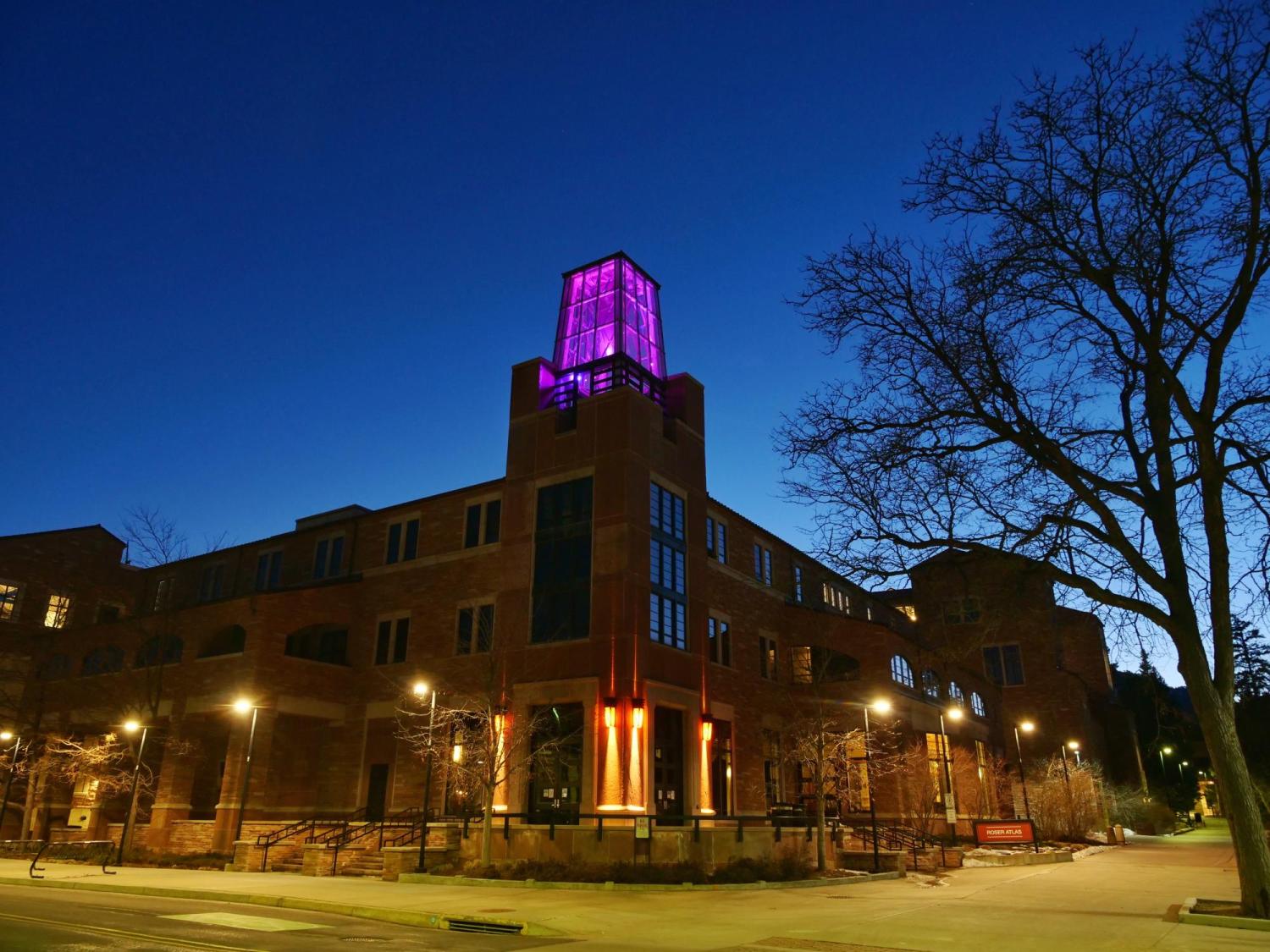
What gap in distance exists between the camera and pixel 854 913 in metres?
15.7

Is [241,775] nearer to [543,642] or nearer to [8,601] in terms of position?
[543,642]

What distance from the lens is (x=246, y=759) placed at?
3061 centimetres

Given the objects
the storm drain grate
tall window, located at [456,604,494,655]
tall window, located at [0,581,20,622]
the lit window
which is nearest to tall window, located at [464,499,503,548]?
tall window, located at [456,604,494,655]

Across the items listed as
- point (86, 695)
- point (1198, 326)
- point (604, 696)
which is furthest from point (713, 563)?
point (86, 695)

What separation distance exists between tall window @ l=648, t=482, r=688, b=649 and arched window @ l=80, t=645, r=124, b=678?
26687 mm

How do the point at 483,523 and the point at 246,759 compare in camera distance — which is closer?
the point at 246,759

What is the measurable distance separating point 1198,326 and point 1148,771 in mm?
74345

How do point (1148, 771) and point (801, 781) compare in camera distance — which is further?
point (1148, 771)

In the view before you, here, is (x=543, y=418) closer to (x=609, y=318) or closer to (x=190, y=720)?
(x=609, y=318)

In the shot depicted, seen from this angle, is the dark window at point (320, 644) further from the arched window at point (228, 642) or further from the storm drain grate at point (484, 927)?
the storm drain grate at point (484, 927)

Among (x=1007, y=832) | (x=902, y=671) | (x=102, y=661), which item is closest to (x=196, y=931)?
(x=1007, y=832)

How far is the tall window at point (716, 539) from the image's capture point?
36344mm

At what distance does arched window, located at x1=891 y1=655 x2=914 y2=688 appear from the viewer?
39625 mm

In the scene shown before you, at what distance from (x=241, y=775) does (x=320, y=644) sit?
25.3 feet
